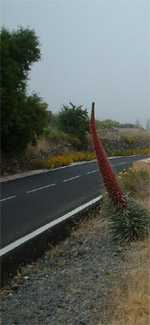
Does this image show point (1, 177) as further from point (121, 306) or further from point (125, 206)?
point (121, 306)

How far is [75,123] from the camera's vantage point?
52.6 m

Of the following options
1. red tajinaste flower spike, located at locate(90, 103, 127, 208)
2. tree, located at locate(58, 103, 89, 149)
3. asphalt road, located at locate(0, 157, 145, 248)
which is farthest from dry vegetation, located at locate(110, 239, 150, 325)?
tree, located at locate(58, 103, 89, 149)

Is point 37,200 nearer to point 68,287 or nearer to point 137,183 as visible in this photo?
point 137,183

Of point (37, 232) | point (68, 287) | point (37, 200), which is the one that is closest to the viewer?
point (68, 287)

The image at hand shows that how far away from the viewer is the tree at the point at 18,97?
26.2 m

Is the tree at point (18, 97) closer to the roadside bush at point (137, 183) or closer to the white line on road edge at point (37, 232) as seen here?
the roadside bush at point (137, 183)

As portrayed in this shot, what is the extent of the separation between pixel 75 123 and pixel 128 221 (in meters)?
44.7

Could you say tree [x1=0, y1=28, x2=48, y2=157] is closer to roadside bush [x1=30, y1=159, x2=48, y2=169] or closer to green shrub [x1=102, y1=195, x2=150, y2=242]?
roadside bush [x1=30, y1=159, x2=48, y2=169]

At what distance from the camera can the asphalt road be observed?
37.4ft

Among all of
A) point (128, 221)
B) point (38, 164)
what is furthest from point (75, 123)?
point (128, 221)

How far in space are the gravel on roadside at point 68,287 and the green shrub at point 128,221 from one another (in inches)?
9.3

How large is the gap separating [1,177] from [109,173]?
59.1 feet

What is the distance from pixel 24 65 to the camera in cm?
2923

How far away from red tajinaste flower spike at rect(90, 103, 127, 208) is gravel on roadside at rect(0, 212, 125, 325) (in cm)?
73
